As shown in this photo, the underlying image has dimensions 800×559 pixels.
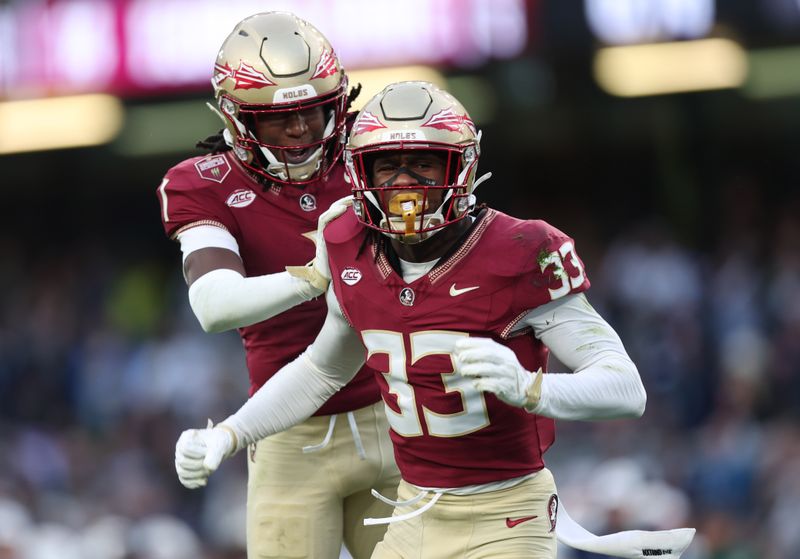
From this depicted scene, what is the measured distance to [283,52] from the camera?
12.3ft

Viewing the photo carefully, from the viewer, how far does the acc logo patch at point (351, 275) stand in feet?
10.9

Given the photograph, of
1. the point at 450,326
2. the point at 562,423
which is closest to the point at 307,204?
the point at 450,326

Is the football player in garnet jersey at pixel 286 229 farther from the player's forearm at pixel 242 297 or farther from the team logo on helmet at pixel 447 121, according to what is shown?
the team logo on helmet at pixel 447 121

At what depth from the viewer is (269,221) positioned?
3828mm

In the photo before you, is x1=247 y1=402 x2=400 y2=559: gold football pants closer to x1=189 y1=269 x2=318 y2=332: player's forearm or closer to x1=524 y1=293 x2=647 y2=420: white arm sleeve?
x1=189 y1=269 x2=318 y2=332: player's forearm

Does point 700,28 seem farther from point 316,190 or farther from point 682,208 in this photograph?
point 316,190

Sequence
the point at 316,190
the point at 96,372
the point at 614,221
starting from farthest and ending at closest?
the point at 614,221, the point at 96,372, the point at 316,190

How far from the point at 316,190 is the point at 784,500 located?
13.0 feet

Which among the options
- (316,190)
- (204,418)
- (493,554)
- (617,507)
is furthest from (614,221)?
(493,554)

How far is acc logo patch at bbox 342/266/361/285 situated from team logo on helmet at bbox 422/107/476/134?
405 mm

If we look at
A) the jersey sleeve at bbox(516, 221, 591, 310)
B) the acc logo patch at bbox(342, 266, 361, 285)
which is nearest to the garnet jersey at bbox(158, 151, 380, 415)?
the acc logo patch at bbox(342, 266, 361, 285)

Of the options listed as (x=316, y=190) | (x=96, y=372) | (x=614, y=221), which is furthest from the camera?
(x=614, y=221)

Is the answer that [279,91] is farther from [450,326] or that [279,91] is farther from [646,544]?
[646,544]

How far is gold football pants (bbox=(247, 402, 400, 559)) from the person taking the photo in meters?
3.81
